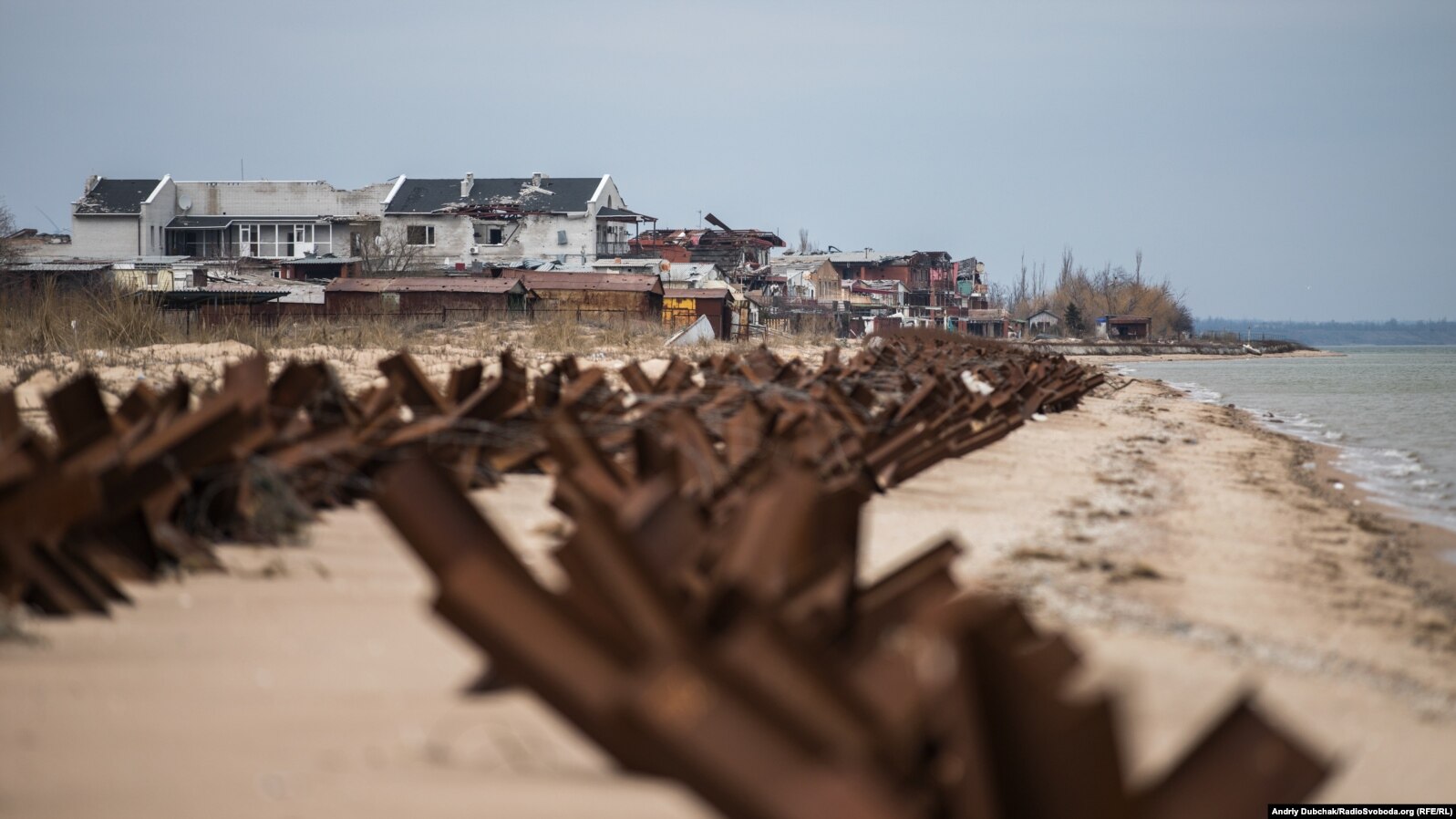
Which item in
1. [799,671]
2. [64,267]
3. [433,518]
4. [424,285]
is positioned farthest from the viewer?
[64,267]

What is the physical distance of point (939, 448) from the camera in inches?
282

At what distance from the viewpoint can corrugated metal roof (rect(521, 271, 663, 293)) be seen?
4081cm

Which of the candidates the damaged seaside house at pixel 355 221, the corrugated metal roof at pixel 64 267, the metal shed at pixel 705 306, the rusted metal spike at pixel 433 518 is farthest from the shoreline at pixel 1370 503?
the damaged seaside house at pixel 355 221

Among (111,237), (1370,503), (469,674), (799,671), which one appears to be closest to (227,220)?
(111,237)

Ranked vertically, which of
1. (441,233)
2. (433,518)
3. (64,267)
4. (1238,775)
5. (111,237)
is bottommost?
(1238,775)

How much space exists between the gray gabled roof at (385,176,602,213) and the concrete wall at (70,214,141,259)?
13.6m

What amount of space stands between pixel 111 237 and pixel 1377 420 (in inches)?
2487

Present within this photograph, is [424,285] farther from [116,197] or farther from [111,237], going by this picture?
[116,197]

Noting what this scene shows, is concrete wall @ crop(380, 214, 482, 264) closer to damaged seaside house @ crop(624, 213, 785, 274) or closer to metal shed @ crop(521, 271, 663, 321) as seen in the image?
damaged seaside house @ crop(624, 213, 785, 274)

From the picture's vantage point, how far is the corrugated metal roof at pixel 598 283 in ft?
134

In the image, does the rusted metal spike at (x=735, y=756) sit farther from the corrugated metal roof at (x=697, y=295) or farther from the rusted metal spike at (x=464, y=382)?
the corrugated metal roof at (x=697, y=295)

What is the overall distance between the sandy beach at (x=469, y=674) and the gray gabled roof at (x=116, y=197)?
228ft

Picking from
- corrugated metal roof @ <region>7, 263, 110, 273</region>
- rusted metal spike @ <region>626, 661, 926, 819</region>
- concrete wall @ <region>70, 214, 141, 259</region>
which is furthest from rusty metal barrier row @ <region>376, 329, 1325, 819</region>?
concrete wall @ <region>70, 214, 141, 259</region>

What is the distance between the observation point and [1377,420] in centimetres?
2361
